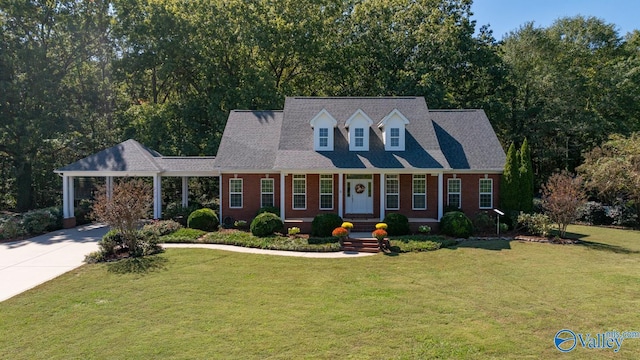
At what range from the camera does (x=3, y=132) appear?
987 inches

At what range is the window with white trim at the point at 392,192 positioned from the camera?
71.4ft

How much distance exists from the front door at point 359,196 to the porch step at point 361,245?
5.25m

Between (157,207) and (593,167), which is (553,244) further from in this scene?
(157,207)

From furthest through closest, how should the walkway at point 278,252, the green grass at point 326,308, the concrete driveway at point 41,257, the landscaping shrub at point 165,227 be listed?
1. the landscaping shrub at point 165,227
2. the walkway at point 278,252
3. the concrete driveway at point 41,257
4. the green grass at point 326,308

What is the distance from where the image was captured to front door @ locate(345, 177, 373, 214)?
21.8m

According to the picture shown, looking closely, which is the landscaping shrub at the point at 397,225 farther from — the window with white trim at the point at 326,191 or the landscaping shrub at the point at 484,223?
the landscaping shrub at the point at 484,223

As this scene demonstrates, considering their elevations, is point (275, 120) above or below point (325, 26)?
below

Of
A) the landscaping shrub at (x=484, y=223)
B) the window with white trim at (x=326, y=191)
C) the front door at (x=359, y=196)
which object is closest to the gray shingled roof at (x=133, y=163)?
the window with white trim at (x=326, y=191)

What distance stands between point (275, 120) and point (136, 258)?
1331 centimetres

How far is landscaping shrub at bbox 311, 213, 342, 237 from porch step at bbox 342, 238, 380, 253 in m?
1.95

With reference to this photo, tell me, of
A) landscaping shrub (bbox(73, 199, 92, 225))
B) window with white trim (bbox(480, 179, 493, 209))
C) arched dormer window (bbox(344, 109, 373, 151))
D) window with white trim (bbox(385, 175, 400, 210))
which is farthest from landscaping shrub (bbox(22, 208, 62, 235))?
window with white trim (bbox(480, 179, 493, 209))

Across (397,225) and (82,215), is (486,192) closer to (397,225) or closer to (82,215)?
(397,225)

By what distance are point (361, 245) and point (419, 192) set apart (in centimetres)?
695

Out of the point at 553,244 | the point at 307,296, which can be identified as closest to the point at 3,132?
the point at 307,296
